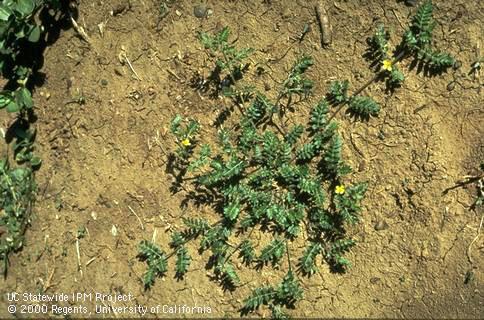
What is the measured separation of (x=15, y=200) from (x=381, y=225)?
2671mm

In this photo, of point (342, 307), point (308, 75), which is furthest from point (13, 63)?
point (342, 307)

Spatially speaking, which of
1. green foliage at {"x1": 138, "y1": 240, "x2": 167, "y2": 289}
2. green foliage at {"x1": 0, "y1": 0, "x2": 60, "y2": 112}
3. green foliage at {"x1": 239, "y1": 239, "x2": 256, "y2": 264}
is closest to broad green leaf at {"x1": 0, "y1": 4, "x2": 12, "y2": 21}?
green foliage at {"x1": 0, "y1": 0, "x2": 60, "y2": 112}

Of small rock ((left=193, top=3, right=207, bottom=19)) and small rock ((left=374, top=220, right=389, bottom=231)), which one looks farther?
small rock ((left=193, top=3, right=207, bottom=19))

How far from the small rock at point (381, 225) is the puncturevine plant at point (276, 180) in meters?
0.15

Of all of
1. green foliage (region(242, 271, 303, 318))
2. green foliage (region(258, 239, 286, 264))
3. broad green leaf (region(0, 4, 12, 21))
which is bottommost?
green foliage (region(242, 271, 303, 318))

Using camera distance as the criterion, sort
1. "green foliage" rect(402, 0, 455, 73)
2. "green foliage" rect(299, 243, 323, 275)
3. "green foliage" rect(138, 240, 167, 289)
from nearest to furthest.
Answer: "green foliage" rect(402, 0, 455, 73), "green foliage" rect(299, 243, 323, 275), "green foliage" rect(138, 240, 167, 289)

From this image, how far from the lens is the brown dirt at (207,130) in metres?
3.35

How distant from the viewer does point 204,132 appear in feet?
12.2

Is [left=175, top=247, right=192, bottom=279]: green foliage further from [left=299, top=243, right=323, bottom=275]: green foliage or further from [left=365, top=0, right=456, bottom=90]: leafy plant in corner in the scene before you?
[left=365, top=0, right=456, bottom=90]: leafy plant in corner

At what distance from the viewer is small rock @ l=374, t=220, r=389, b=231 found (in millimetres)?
3484

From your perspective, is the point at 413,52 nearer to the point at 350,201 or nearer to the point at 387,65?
the point at 387,65

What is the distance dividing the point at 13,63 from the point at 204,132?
1555mm

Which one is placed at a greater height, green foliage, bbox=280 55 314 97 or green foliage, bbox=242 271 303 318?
green foliage, bbox=280 55 314 97

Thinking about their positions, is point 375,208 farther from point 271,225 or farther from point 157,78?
point 157,78
